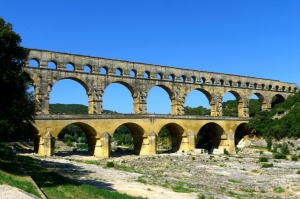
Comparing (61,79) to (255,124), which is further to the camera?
(255,124)

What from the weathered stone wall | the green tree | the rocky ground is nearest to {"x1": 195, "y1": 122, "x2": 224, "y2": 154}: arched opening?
the weathered stone wall

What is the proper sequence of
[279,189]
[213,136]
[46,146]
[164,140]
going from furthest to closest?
[164,140] < [213,136] < [46,146] < [279,189]

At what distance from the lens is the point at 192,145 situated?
44094 mm

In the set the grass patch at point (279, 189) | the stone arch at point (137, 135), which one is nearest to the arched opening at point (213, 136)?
the stone arch at point (137, 135)

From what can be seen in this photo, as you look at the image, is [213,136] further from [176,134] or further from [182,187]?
[182,187]

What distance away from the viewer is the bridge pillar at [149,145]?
4075 cm

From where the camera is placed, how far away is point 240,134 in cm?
5441

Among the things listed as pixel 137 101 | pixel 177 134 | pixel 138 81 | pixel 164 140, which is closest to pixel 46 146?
pixel 137 101

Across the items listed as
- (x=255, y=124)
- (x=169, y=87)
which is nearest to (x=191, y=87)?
(x=169, y=87)

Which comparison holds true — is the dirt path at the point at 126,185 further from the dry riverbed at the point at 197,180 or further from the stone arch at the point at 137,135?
the stone arch at the point at 137,135

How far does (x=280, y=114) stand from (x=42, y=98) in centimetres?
3664

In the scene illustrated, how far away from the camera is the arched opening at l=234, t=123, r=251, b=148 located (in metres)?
52.5

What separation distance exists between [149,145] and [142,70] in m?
10.3

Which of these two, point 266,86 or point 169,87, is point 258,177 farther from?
point 266,86
